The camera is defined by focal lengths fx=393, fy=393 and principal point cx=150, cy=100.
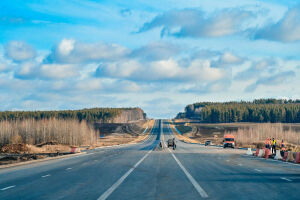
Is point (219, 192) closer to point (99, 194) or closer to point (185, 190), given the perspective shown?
point (185, 190)

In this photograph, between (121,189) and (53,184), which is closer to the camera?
(121,189)

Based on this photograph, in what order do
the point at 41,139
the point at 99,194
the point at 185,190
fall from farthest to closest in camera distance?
1. the point at 41,139
2. the point at 185,190
3. the point at 99,194

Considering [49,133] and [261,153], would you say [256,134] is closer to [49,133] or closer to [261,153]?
[49,133]

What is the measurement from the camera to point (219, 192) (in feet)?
47.7

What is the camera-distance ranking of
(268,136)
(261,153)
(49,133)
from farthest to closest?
(49,133) → (268,136) → (261,153)

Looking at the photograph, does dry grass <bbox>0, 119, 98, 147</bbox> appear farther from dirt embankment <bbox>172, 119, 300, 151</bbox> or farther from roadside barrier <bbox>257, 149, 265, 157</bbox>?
roadside barrier <bbox>257, 149, 265, 157</bbox>

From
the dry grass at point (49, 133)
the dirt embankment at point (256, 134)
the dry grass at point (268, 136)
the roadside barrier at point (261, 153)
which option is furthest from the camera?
the dry grass at point (49, 133)

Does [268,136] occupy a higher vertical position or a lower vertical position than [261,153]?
lower

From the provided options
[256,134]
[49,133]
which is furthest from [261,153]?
[49,133]

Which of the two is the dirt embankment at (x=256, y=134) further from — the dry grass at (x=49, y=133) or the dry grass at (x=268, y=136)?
the dry grass at (x=49, y=133)

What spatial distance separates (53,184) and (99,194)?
178 inches

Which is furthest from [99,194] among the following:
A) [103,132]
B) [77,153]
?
[103,132]

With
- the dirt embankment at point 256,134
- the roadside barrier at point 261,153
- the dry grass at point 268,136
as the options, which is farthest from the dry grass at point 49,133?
the roadside barrier at point 261,153

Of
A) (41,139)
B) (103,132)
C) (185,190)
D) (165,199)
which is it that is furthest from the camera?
(103,132)
